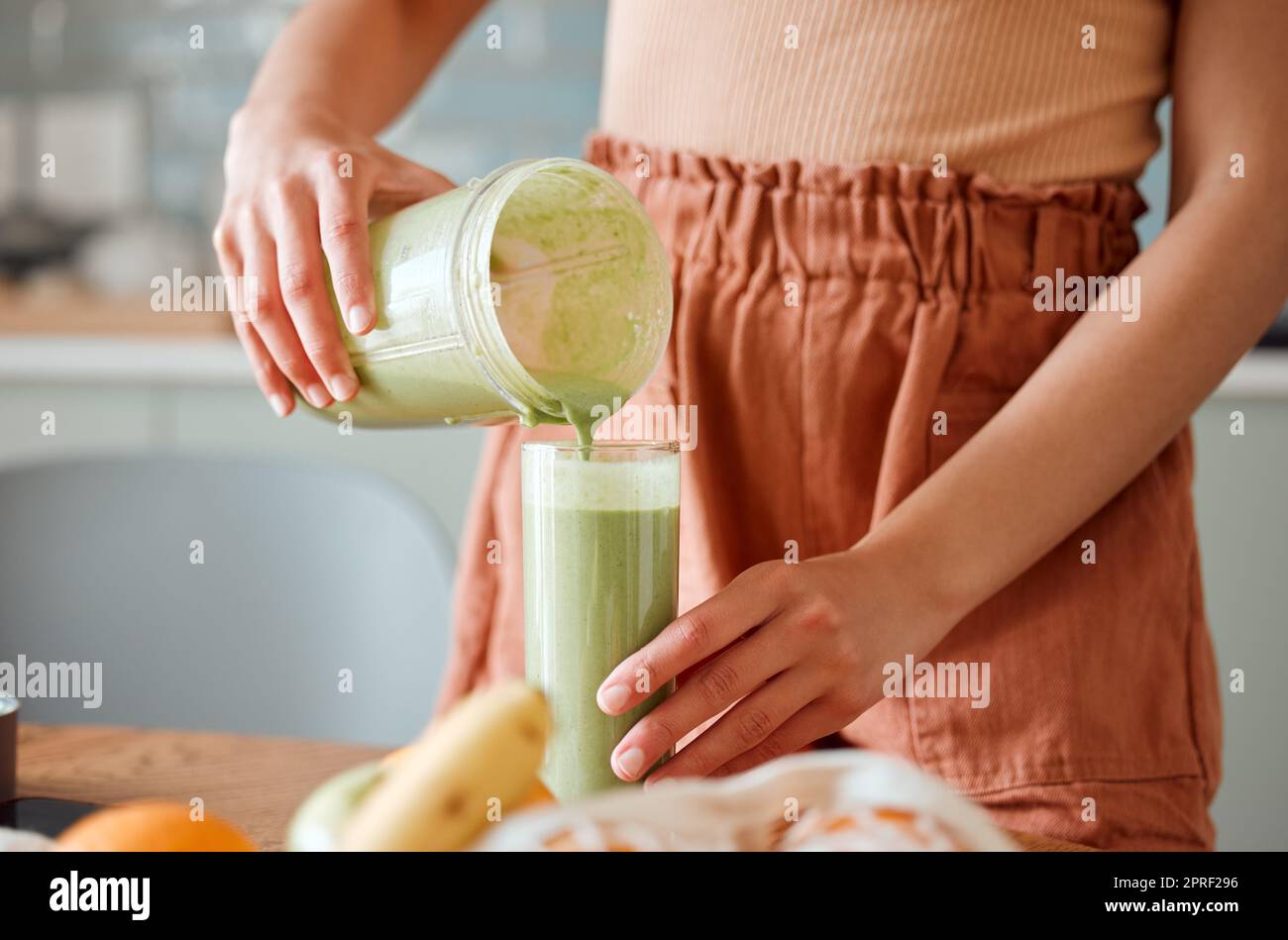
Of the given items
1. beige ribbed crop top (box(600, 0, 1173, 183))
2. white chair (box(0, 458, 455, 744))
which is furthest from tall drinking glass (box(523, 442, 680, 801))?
white chair (box(0, 458, 455, 744))

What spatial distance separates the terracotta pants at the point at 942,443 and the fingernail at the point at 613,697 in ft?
0.91

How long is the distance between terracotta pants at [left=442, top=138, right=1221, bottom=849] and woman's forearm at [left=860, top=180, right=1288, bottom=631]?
6 centimetres

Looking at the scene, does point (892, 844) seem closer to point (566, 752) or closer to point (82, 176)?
point (566, 752)

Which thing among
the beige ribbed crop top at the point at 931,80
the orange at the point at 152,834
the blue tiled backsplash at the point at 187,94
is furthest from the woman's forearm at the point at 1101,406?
the blue tiled backsplash at the point at 187,94

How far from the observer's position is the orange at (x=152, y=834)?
0.38 meters

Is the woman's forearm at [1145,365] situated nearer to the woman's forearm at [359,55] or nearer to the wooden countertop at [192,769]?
the wooden countertop at [192,769]

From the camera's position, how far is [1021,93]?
859 millimetres

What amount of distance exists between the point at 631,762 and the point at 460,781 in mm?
263

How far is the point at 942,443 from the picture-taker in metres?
0.84

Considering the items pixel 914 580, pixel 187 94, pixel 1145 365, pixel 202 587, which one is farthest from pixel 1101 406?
pixel 187 94

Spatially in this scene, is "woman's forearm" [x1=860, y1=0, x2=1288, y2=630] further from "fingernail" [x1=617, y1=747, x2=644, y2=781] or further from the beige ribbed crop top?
"fingernail" [x1=617, y1=747, x2=644, y2=781]

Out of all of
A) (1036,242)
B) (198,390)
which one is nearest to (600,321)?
(1036,242)

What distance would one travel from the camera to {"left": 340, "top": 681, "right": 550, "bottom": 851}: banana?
333 millimetres
